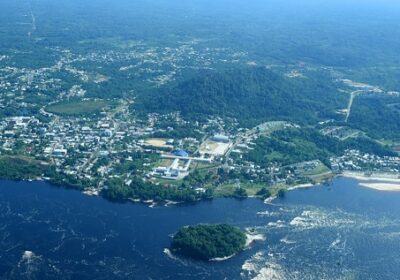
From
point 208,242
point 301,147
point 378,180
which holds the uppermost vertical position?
point 208,242

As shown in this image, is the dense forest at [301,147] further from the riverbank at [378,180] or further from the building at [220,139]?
the riverbank at [378,180]

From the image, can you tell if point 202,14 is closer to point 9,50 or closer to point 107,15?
point 107,15

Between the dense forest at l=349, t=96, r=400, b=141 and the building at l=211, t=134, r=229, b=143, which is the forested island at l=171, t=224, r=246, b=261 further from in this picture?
the dense forest at l=349, t=96, r=400, b=141

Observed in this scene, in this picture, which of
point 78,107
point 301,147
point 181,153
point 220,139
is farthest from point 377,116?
point 78,107

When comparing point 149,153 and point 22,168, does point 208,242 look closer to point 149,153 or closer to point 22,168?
point 149,153

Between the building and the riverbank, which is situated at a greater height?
the building

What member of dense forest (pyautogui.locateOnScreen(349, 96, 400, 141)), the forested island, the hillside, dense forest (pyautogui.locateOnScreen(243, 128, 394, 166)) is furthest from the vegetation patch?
dense forest (pyautogui.locateOnScreen(349, 96, 400, 141))
